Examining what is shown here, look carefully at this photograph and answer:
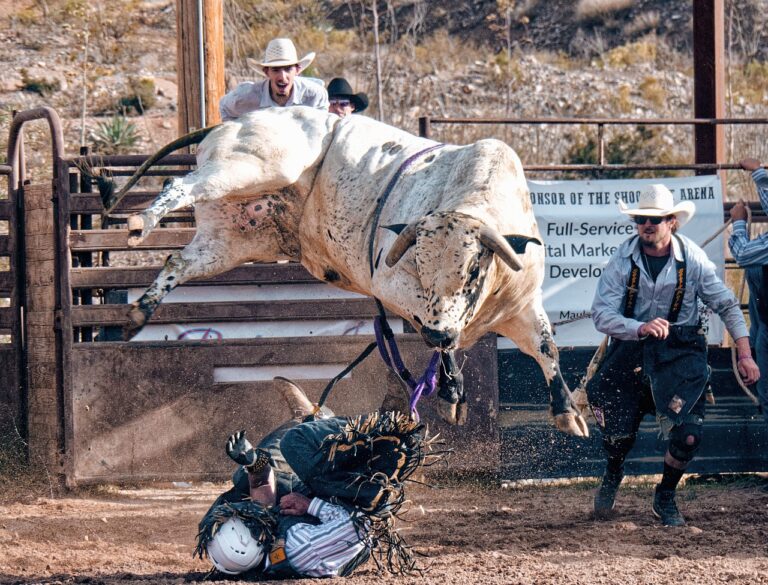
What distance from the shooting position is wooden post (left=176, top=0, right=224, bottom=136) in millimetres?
8320

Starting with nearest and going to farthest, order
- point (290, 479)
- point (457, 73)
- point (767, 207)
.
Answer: point (290, 479)
point (767, 207)
point (457, 73)

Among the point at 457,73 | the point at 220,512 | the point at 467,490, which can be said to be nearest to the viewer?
the point at 220,512

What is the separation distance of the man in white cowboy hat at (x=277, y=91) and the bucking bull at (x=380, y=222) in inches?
19.9

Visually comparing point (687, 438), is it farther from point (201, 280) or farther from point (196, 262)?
point (201, 280)

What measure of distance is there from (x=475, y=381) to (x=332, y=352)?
3.30ft

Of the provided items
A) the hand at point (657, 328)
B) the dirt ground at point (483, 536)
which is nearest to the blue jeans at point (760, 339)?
the dirt ground at point (483, 536)

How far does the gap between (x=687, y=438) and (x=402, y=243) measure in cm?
210

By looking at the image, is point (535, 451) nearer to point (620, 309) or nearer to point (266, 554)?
point (620, 309)

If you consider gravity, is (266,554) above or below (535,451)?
above

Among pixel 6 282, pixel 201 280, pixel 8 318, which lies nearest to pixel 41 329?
pixel 8 318

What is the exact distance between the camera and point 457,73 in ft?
87.7

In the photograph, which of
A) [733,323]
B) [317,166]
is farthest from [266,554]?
[733,323]

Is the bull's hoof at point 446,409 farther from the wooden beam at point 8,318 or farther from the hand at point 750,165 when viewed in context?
the wooden beam at point 8,318

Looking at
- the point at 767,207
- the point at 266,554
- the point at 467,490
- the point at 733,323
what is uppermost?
the point at 767,207
